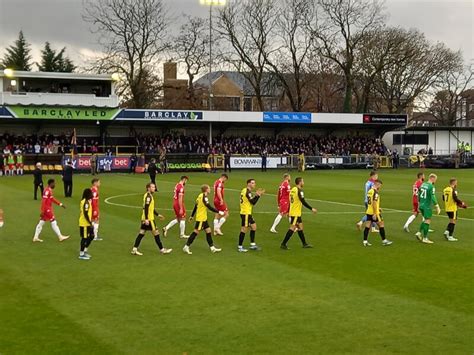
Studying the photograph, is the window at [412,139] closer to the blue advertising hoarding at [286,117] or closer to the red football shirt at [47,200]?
the blue advertising hoarding at [286,117]

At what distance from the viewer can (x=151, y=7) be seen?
69062mm

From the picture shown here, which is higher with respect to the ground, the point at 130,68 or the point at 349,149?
the point at 130,68

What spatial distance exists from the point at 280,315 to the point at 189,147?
48.0 metres

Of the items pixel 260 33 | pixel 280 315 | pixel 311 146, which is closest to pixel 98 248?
pixel 280 315

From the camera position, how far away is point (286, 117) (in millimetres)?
60281

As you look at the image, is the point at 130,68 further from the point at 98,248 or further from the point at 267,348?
the point at 267,348

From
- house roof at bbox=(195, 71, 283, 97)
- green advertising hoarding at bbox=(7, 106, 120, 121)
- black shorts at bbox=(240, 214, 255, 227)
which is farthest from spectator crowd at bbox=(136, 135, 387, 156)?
black shorts at bbox=(240, 214, 255, 227)

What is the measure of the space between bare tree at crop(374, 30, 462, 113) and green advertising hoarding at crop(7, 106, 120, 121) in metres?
38.2

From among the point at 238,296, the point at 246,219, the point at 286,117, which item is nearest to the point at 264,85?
the point at 286,117

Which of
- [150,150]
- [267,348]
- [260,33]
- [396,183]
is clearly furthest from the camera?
[260,33]

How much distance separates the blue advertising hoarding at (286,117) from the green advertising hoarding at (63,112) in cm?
1516

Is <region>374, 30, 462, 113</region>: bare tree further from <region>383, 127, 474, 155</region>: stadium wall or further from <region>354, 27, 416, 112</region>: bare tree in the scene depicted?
<region>383, 127, 474, 155</region>: stadium wall

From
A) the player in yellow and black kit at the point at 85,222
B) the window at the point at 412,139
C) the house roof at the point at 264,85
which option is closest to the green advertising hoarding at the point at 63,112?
the house roof at the point at 264,85

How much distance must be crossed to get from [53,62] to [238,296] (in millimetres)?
77995
